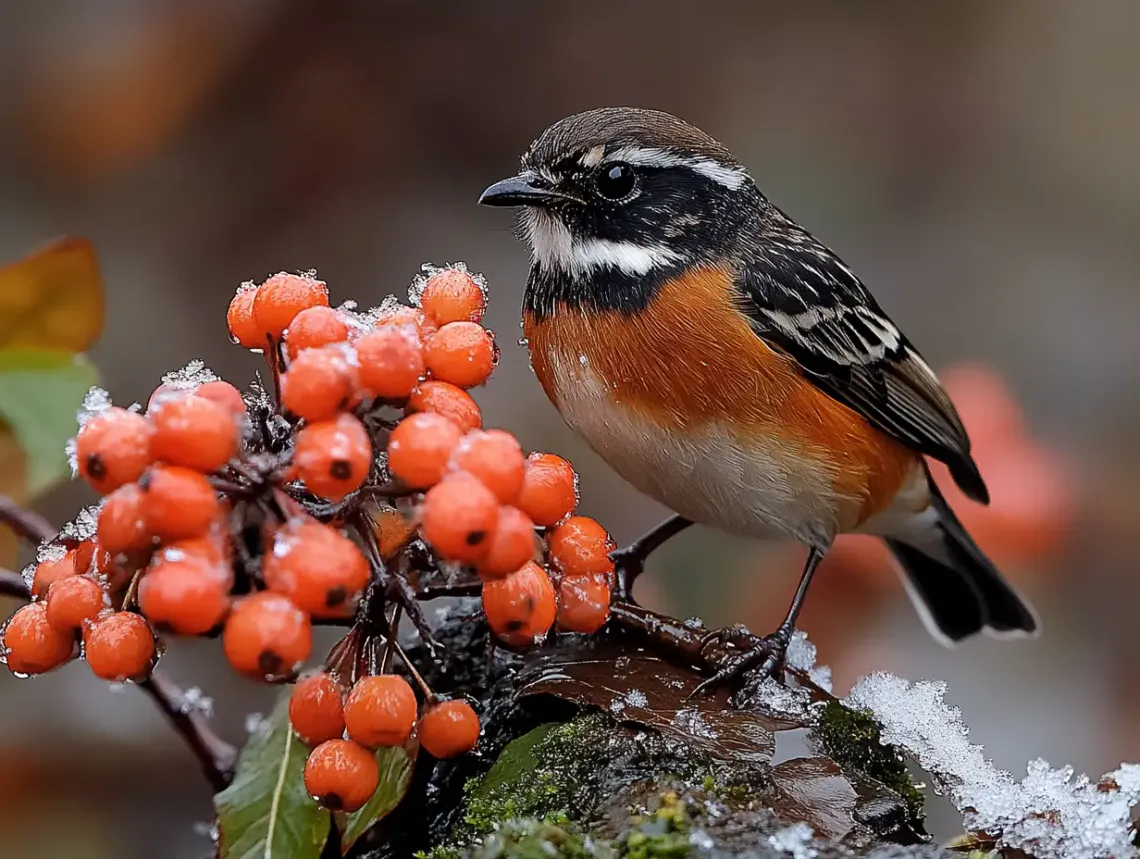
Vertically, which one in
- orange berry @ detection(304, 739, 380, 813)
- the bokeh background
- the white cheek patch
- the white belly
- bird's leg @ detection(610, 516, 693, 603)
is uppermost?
the bokeh background

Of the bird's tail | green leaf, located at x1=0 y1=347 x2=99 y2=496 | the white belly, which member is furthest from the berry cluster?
the bird's tail

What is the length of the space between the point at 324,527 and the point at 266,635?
8.0 inches

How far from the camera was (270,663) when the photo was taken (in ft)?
6.49

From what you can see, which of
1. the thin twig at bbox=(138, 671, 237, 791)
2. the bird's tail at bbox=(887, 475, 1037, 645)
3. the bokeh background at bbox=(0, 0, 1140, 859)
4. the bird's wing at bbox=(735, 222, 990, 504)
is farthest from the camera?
the bokeh background at bbox=(0, 0, 1140, 859)

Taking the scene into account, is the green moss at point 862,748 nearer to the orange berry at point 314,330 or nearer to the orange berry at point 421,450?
the orange berry at point 421,450

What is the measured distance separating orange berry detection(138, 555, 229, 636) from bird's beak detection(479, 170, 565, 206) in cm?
209

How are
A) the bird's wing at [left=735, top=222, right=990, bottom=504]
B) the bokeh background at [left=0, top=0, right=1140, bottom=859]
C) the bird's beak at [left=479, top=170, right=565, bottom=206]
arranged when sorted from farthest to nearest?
1. the bokeh background at [left=0, top=0, right=1140, bottom=859]
2. the bird's wing at [left=735, top=222, right=990, bottom=504]
3. the bird's beak at [left=479, top=170, right=565, bottom=206]

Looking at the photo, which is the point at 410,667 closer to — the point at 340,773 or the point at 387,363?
the point at 340,773

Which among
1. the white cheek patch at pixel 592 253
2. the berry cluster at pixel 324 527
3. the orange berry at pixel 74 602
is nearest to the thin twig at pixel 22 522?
the berry cluster at pixel 324 527

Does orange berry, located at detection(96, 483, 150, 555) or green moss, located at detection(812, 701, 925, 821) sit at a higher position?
green moss, located at detection(812, 701, 925, 821)

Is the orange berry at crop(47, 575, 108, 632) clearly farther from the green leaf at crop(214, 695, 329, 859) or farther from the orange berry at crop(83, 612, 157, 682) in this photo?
the green leaf at crop(214, 695, 329, 859)

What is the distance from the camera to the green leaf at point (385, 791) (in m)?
2.49

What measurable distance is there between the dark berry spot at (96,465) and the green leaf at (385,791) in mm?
861

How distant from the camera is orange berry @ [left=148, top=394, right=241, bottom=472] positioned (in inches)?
78.0
